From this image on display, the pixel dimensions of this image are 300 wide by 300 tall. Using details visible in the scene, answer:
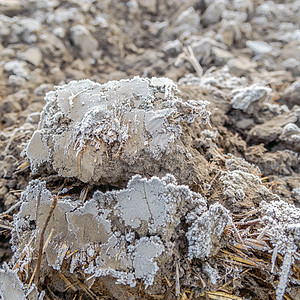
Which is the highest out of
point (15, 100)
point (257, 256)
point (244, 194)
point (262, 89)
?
point (262, 89)

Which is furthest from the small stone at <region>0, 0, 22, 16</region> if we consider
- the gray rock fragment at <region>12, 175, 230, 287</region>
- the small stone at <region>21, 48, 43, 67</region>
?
the gray rock fragment at <region>12, 175, 230, 287</region>

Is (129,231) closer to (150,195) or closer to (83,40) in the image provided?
(150,195)

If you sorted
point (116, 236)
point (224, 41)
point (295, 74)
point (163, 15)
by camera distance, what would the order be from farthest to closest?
1. point (163, 15)
2. point (224, 41)
3. point (295, 74)
4. point (116, 236)

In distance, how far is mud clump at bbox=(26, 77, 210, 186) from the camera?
55.4 inches

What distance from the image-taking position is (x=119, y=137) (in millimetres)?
1414

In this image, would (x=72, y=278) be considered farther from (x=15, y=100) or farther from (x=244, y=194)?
(x=15, y=100)

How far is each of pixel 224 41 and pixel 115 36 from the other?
1.23 meters

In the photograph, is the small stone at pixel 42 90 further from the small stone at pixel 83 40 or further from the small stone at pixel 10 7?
the small stone at pixel 10 7

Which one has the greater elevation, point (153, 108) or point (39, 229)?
point (153, 108)

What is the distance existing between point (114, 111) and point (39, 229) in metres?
0.69

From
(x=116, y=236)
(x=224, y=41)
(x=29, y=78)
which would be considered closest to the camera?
(x=116, y=236)

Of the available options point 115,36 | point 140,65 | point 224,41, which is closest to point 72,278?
point 140,65

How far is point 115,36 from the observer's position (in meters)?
3.23

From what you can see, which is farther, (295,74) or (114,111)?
(295,74)
